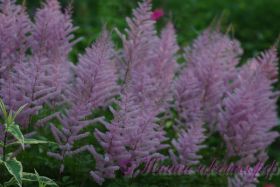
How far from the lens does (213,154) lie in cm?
512

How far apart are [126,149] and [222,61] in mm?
1482

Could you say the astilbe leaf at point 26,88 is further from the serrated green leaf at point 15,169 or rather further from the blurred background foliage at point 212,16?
the blurred background foliage at point 212,16

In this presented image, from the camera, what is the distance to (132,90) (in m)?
4.48

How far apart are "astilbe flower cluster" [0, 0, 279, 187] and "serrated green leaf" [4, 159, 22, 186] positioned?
1.68ft

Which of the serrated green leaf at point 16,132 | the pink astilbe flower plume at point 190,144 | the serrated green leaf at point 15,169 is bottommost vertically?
the pink astilbe flower plume at point 190,144

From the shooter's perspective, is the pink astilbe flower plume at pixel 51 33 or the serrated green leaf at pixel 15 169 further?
the pink astilbe flower plume at pixel 51 33

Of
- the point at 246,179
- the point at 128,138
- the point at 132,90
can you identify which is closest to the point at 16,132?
the point at 128,138

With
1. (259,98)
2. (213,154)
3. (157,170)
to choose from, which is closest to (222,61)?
(259,98)

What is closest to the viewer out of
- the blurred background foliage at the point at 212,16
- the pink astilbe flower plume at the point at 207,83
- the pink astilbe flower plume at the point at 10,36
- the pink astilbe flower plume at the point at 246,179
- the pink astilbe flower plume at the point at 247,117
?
the pink astilbe flower plume at the point at 246,179

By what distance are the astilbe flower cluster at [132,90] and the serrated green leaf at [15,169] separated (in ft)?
1.68

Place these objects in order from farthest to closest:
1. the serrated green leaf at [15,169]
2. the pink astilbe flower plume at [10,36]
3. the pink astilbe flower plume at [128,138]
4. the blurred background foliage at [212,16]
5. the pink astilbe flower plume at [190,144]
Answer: the blurred background foliage at [212,16], the pink astilbe flower plume at [10,36], the pink astilbe flower plume at [190,144], the pink astilbe flower plume at [128,138], the serrated green leaf at [15,169]

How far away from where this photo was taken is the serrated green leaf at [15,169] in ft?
10.8

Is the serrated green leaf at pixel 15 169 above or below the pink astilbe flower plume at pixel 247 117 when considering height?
above

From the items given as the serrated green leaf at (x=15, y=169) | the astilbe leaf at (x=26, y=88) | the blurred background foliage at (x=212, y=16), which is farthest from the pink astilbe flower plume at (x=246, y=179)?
the blurred background foliage at (x=212, y=16)
